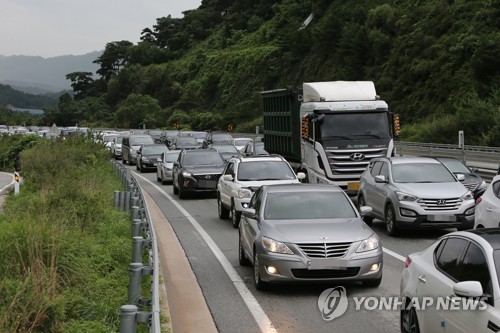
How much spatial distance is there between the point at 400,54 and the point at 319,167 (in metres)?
42.4

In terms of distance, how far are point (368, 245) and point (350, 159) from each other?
39.0 ft

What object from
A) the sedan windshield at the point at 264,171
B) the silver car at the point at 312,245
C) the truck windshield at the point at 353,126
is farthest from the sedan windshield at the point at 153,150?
the silver car at the point at 312,245

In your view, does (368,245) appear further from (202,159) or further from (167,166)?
(167,166)

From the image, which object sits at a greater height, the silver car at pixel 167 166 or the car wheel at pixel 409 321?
the car wheel at pixel 409 321

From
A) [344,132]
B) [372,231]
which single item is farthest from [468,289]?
[344,132]

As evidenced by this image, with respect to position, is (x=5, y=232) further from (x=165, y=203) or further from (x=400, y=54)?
(x=400, y=54)

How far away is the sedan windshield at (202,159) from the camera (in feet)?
90.2

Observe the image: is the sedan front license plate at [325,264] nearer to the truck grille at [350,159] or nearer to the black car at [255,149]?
the truck grille at [350,159]

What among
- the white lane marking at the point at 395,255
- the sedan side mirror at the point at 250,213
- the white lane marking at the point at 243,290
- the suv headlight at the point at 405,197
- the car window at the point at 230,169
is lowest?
the white lane marking at the point at 395,255

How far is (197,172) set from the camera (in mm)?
26469

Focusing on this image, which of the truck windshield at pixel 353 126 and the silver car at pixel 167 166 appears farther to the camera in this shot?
the silver car at pixel 167 166

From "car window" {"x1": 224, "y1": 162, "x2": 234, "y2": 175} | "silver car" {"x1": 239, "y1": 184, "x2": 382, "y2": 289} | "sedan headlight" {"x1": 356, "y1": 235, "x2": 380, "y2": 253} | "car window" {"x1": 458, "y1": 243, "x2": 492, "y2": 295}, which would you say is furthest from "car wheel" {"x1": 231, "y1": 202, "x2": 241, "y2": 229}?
"car window" {"x1": 458, "y1": 243, "x2": 492, "y2": 295}

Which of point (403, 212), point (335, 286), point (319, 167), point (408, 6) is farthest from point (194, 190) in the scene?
point (408, 6)

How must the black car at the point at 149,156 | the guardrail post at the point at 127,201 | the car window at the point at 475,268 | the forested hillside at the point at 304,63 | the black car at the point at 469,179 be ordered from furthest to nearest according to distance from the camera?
the forested hillside at the point at 304,63
the black car at the point at 149,156
the black car at the point at 469,179
the guardrail post at the point at 127,201
the car window at the point at 475,268
